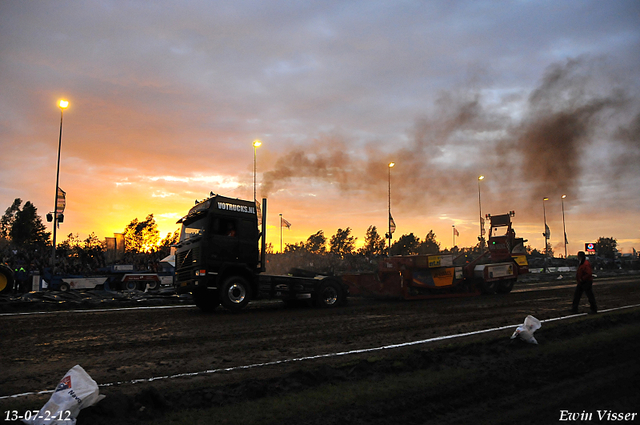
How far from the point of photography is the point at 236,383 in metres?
4.85

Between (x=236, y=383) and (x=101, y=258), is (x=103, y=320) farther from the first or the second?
(x=101, y=258)

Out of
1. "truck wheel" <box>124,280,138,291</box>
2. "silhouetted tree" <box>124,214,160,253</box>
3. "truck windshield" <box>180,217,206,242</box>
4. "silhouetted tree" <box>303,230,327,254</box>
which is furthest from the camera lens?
"silhouetted tree" <box>303,230,327,254</box>

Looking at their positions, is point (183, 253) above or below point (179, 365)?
above

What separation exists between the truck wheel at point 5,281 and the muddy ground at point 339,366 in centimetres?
758

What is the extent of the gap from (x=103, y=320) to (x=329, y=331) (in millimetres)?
5908

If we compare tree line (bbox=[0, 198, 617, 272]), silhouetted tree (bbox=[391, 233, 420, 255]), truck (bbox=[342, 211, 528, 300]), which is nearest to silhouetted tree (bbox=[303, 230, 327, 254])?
tree line (bbox=[0, 198, 617, 272])

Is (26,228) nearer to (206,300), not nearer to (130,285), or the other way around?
(130,285)

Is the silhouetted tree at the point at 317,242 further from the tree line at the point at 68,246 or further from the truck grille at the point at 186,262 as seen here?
the truck grille at the point at 186,262

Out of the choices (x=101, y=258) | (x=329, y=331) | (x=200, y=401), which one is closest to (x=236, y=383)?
(x=200, y=401)

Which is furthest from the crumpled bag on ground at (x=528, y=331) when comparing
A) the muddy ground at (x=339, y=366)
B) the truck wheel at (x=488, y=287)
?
the truck wheel at (x=488, y=287)

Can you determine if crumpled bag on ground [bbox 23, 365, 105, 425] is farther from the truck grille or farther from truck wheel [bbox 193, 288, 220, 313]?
truck wheel [bbox 193, 288, 220, 313]

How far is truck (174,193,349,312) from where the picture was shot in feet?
39.6

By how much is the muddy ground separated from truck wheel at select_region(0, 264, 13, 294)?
7.58 m

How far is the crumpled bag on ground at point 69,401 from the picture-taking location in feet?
12.0
